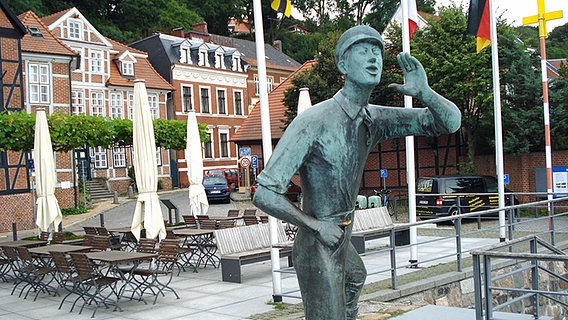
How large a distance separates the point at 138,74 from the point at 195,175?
84.2ft

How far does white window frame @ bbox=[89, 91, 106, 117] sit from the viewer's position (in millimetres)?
36219

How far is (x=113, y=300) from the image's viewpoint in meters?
9.04

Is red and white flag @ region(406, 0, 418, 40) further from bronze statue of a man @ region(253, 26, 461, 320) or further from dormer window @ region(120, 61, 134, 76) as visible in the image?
dormer window @ region(120, 61, 134, 76)

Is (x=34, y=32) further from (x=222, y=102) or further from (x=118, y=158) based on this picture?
(x=222, y=102)

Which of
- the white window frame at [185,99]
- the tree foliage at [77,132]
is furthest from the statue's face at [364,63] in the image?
the white window frame at [185,99]

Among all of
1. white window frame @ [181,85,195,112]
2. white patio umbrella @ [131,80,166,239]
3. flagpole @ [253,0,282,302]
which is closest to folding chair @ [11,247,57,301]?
white patio umbrella @ [131,80,166,239]

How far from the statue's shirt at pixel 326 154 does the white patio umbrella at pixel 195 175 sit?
42.2 feet

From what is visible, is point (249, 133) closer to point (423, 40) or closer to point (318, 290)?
point (423, 40)

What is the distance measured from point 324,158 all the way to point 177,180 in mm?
39451

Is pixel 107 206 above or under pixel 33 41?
under

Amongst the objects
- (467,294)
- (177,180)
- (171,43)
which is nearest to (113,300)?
(467,294)

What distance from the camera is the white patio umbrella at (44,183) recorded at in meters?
13.3

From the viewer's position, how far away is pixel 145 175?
1195 cm

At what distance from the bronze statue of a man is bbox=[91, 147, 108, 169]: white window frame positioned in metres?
34.8
